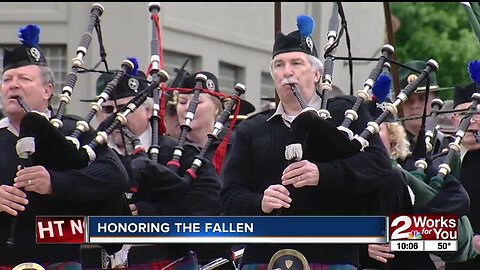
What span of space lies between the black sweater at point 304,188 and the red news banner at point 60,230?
0.79 metres

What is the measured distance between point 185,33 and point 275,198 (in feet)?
39.1

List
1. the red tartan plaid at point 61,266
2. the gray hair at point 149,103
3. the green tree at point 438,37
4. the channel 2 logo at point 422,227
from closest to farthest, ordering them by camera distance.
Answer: the channel 2 logo at point 422,227, the red tartan plaid at point 61,266, the gray hair at point 149,103, the green tree at point 438,37

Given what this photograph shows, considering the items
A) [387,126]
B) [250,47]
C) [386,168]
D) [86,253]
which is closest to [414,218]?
[386,168]

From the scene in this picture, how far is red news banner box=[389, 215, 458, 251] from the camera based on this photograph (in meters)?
7.50

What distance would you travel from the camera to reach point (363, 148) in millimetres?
7512

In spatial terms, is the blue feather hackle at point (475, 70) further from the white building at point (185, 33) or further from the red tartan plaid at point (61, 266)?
the white building at point (185, 33)

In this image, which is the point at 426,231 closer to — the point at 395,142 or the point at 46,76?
the point at 395,142

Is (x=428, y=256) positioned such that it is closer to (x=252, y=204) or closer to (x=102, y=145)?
(x=252, y=204)

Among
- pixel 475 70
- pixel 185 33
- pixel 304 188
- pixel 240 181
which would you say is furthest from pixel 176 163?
pixel 185 33

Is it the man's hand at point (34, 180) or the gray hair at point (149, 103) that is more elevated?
the gray hair at point (149, 103)

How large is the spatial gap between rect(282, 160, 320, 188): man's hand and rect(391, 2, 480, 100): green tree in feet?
68.5

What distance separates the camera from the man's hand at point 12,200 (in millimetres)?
7547

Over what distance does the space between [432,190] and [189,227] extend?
5.30 feet

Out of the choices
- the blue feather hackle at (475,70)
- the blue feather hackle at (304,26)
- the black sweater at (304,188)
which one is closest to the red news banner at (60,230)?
the black sweater at (304,188)
